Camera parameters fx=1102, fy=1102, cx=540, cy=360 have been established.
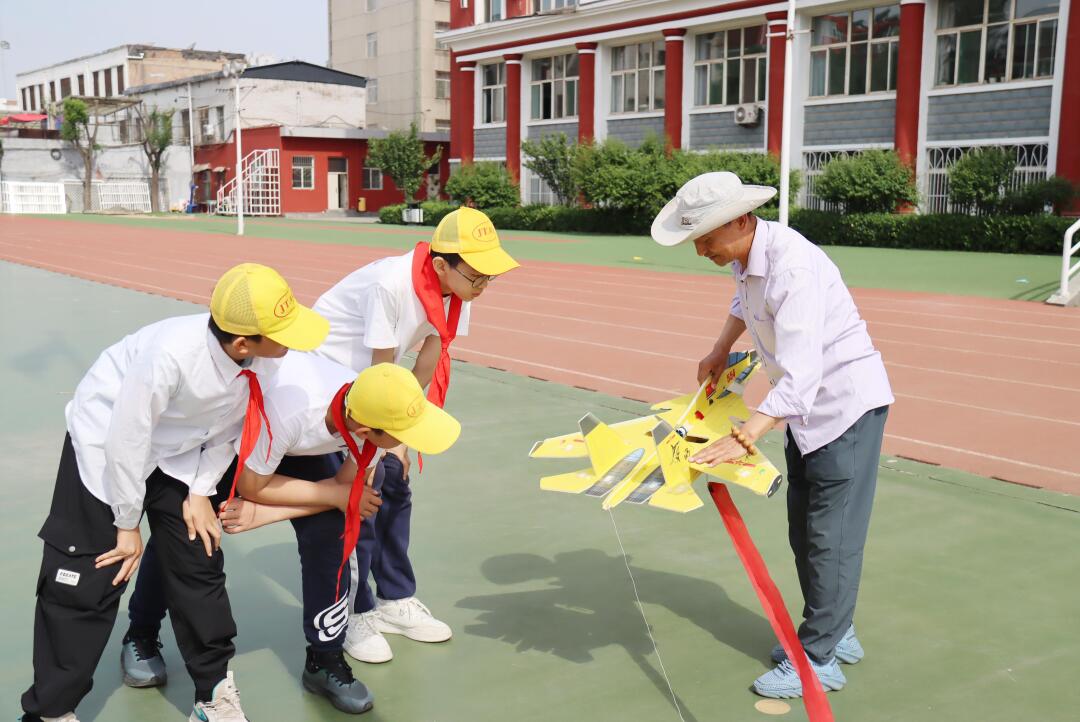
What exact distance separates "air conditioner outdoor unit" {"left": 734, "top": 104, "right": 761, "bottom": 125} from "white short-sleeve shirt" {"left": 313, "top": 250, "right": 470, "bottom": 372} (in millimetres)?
30161

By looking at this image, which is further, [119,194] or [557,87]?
[119,194]

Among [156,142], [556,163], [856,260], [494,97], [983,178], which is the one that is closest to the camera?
[856,260]

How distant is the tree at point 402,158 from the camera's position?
4494 centimetres

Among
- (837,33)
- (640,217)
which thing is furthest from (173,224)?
(837,33)

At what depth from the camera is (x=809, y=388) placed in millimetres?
3334

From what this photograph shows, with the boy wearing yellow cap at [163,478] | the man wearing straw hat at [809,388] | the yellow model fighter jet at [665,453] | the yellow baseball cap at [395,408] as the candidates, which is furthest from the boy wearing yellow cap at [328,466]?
the man wearing straw hat at [809,388]

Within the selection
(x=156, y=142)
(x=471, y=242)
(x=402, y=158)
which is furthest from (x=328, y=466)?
(x=156, y=142)

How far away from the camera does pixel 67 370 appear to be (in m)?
9.38

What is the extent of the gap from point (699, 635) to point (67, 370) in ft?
23.1

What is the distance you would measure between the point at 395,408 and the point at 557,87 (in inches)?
1526

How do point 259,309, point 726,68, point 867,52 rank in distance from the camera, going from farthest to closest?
point 726,68, point 867,52, point 259,309

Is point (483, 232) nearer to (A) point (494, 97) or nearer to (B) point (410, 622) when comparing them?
(B) point (410, 622)

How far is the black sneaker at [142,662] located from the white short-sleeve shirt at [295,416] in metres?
0.88

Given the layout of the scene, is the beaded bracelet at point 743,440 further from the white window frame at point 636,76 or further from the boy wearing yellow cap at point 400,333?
the white window frame at point 636,76
